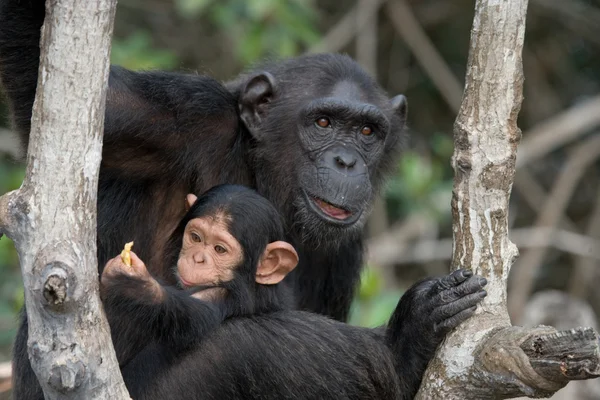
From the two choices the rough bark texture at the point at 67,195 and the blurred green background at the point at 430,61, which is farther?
the blurred green background at the point at 430,61

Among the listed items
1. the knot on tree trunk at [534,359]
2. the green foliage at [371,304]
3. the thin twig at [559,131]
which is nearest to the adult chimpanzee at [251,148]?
the knot on tree trunk at [534,359]

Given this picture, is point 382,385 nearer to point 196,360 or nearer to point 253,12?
point 196,360

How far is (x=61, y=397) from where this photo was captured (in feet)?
12.9

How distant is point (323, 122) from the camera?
249 inches

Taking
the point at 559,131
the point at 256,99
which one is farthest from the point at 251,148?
the point at 559,131

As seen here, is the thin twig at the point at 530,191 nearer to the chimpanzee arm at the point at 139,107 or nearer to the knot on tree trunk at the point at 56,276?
the chimpanzee arm at the point at 139,107

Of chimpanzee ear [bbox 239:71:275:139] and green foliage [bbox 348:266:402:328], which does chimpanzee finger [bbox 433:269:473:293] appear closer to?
chimpanzee ear [bbox 239:71:275:139]

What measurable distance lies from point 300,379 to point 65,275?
71.1 inches

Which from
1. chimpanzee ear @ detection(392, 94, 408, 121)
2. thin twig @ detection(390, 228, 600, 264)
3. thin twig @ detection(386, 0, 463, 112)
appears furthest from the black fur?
thin twig @ detection(386, 0, 463, 112)

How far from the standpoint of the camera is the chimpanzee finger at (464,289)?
496 centimetres

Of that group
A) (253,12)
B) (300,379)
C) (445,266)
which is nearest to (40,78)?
(300,379)

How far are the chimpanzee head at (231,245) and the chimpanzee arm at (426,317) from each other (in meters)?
0.73

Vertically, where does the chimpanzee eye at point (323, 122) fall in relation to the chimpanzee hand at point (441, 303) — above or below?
above

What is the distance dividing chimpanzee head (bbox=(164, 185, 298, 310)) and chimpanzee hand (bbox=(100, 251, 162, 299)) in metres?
0.56
